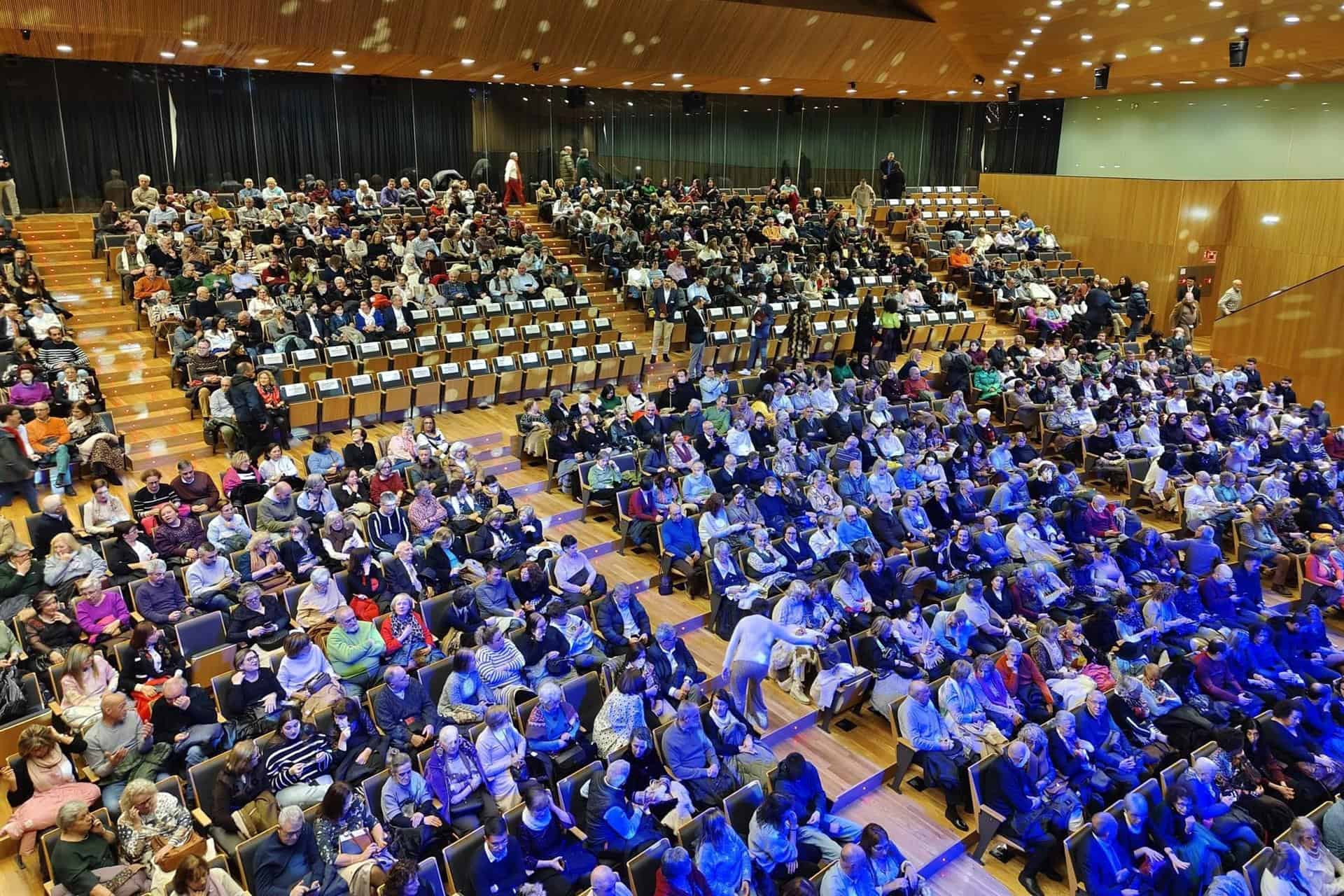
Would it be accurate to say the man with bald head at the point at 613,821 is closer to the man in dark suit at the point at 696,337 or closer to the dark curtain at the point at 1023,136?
the man in dark suit at the point at 696,337

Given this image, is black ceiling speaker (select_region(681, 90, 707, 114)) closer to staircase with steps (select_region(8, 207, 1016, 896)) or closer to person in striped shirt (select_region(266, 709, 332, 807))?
staircase with steps (select_region(8, 207, 1016, 896))

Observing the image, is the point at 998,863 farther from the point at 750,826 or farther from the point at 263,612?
the point at 263,612

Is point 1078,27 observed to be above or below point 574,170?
above

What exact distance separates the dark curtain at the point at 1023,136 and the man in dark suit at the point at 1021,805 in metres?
18.9

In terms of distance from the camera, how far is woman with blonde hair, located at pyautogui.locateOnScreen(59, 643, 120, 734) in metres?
5.12

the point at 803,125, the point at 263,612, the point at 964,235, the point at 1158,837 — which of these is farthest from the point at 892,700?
the point at 803,125

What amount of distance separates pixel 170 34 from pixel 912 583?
9.74 metres

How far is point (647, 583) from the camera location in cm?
789

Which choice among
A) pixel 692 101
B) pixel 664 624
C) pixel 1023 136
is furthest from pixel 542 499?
pixel 1023 136

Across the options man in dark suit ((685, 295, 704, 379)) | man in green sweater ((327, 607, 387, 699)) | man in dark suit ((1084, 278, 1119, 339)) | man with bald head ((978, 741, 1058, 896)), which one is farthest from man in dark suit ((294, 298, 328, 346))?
man in dark suit ((1084, 278, 1119, 339))

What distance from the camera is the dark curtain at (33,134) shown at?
14.4 meters

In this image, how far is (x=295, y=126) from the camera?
55.7ft

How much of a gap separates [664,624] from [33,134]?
535 inches

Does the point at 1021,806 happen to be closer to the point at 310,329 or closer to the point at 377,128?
the point at 310,329
